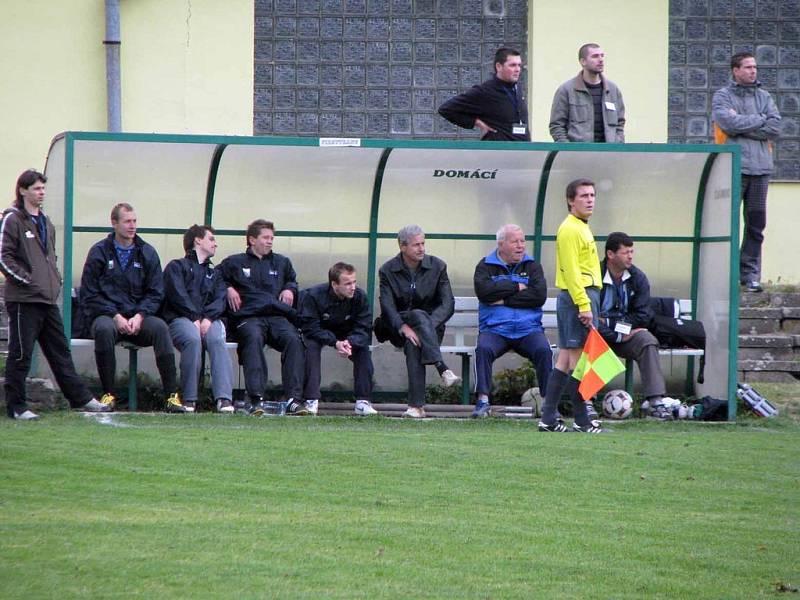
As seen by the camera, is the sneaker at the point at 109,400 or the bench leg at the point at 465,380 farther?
the bench leg at the point at 465,380

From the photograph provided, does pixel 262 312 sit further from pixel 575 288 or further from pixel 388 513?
pixel 388 513


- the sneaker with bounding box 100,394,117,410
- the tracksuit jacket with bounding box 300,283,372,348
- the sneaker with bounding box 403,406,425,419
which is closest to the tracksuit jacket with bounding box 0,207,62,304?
the sneaker with bounding box 100,394,117,410

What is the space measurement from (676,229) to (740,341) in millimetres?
1343

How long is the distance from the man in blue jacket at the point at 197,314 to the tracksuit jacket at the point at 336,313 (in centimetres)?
70

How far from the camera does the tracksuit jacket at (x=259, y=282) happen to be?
466 inches

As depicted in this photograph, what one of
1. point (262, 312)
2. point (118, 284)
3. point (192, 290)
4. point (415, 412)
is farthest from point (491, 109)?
point (118, 284)

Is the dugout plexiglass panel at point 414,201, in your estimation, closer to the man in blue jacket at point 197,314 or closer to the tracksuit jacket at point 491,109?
the tracksuit jacket at point 491,109

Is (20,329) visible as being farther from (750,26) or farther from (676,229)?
(750,26)

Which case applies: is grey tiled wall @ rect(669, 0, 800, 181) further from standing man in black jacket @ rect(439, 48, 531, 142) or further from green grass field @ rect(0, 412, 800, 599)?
green grass field @ rect(0, 412, 800, 599)

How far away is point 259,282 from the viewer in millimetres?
12000

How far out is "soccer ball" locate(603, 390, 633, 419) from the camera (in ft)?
38.8

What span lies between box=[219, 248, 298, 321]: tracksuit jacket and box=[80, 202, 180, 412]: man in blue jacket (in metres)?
0.64

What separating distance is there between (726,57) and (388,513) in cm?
1135

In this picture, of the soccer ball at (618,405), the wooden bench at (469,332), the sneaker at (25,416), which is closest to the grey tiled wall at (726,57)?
the wooden bench at (469,332)
